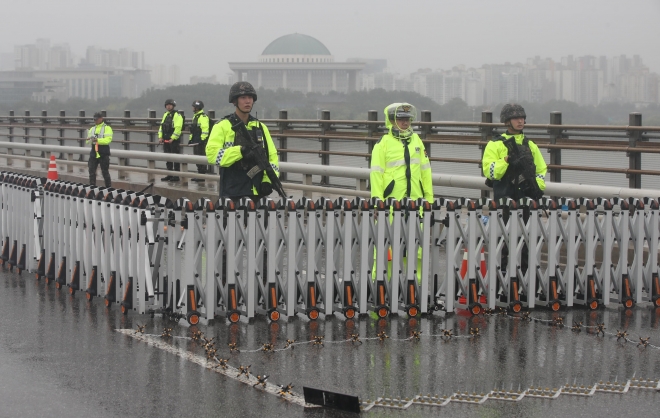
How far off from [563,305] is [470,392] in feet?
11.9

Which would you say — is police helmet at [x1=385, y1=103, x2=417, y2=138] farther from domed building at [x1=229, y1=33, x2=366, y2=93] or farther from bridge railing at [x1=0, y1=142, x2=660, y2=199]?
domed building at [x1=229, y1=33, x2=366, y2=93]

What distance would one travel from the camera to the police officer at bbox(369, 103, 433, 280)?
11469mm

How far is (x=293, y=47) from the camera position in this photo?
71500mm

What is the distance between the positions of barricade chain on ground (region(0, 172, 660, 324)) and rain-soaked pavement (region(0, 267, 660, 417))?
249 mm

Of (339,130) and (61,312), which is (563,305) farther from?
(339,130)

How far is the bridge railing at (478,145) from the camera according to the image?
1686cm

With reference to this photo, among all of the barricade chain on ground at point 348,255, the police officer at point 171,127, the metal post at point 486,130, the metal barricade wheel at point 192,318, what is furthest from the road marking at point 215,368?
the police officer at point 171,127

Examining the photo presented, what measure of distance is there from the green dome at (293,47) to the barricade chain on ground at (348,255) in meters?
58.3

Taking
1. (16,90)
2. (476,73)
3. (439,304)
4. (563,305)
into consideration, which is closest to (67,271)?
(439,304)

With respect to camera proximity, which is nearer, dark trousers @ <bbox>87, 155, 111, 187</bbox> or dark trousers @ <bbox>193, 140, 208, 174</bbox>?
dark trousers @ <bbox>87, 155, 111, 187</bbox>

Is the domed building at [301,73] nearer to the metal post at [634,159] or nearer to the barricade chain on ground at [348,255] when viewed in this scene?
the metal post at [634,159]

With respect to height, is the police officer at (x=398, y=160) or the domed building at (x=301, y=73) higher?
the domed building at (x=301, y=73)

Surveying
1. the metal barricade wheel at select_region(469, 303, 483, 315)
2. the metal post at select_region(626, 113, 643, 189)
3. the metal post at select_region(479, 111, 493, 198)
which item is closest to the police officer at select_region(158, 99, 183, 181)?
the metal post at select_region(479, 111, 493, 198)

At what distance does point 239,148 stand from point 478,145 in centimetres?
990
